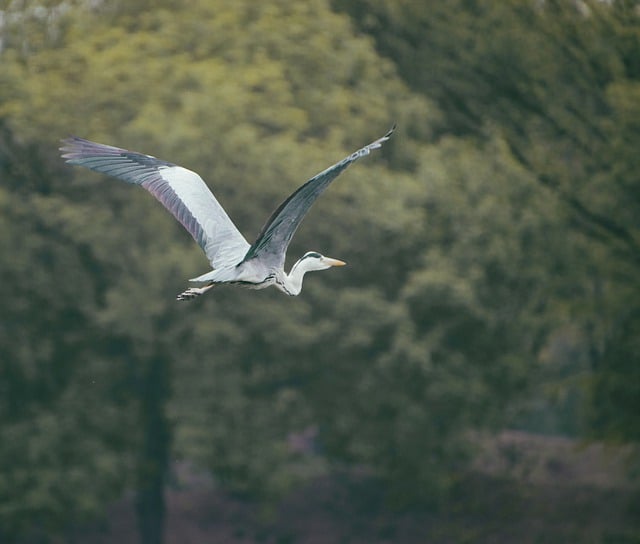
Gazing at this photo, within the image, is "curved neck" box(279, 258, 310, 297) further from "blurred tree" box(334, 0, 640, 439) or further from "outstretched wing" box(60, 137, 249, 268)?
"blurred tree" box(334, 0, 640, 439)

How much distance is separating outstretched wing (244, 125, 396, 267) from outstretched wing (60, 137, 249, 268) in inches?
20.6

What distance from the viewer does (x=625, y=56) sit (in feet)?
76.1

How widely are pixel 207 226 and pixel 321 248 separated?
32.0 ft

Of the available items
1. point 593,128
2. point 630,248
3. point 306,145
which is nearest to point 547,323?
point 630,248

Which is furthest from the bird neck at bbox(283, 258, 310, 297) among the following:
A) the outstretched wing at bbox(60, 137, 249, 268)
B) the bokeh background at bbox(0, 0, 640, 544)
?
the bokeh background at bbox(0, 0, 640, 544)

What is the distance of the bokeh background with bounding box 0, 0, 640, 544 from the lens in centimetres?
2097

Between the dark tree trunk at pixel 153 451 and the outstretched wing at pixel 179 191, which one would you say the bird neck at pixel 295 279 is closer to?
the outstretched wing at pixel 179 191

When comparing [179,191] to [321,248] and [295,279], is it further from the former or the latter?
[321,248]

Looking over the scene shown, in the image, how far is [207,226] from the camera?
37.6 ft

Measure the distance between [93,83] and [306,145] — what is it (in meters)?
3.56

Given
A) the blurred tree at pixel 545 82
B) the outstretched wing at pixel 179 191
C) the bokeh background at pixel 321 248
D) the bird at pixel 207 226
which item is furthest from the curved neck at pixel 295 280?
the blurred tree at pixel 545 82

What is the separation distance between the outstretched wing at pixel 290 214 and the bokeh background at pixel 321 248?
9.91m

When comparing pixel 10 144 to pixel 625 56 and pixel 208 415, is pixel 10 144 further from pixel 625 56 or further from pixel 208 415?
pixel 625 56

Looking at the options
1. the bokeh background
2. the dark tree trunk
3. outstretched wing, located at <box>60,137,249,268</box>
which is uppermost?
outstretched wing, located at <box>60,137,249,268</box>
